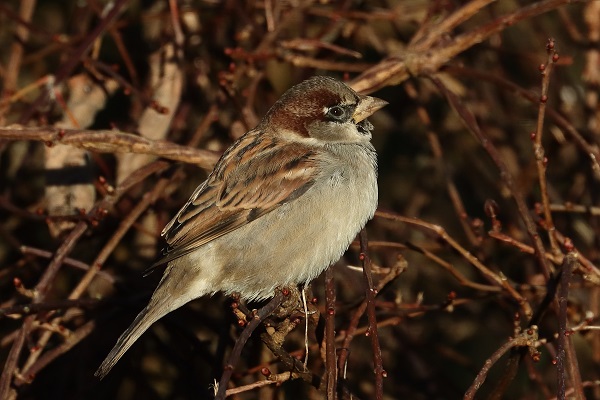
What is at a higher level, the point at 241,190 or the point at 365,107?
the point at 365,107

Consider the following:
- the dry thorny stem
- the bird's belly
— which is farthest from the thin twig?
the bird's belly

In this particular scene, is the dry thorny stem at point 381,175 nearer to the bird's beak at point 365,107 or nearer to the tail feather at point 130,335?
the bird's beak at point 365,107

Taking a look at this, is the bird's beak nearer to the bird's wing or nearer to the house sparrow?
the house sparrow

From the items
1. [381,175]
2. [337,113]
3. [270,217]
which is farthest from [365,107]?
[381,175]

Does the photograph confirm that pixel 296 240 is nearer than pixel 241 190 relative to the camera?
Yes

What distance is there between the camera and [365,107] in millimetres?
3625

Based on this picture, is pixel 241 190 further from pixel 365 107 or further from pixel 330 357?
pixel 330 357

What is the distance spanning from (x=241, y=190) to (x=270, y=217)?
15 cm

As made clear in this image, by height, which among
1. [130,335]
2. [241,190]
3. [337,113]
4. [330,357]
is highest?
[337,113]

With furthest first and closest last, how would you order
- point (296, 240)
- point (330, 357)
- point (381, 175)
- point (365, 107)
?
point (381, 175)
point (365, 107)
point (296, 240)
point (330, 357)

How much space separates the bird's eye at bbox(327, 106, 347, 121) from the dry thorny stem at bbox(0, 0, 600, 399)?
0.53 feet

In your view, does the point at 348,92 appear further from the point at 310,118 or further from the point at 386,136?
the point at 386,136

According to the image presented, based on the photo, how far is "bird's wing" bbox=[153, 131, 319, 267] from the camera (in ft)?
11.1

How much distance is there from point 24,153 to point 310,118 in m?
1.66
